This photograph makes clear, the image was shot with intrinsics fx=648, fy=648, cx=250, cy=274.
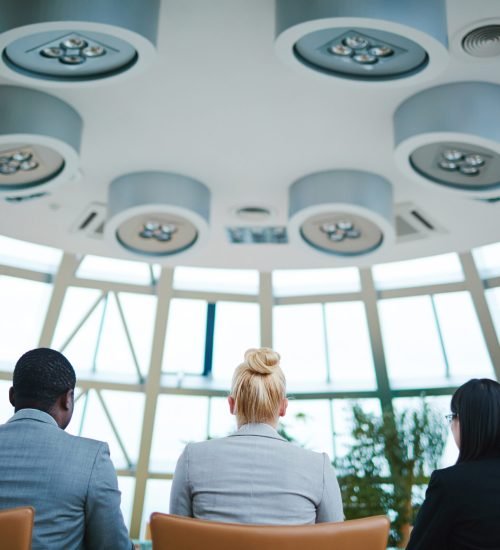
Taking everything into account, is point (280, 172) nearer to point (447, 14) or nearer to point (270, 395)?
point (447, 14)

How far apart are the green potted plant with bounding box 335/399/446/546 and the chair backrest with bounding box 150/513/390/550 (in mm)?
13100

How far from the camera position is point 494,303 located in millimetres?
18109

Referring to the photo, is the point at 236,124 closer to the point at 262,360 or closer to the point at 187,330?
the point at 262,360

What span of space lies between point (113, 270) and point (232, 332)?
4.41 meters

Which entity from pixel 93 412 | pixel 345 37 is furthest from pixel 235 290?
pixel 345 37

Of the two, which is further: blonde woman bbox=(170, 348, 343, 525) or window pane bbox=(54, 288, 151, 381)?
window pane bbox=(54, 288, 151, 381)

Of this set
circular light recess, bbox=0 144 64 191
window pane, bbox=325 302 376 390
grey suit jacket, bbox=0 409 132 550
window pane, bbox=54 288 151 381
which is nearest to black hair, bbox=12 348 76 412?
grey suit jacket, bbox=0 409 132 550

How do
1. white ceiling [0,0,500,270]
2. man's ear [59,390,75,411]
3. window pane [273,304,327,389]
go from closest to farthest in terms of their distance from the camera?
man's ear [59,390,75,411]
white ceiling [0,0,500,270]
window pane [273,304,327,389]

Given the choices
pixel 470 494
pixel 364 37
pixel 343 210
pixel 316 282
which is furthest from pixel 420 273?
pixel 470 494

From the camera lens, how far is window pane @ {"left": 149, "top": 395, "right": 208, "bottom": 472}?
2009cm

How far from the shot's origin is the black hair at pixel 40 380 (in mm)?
3314

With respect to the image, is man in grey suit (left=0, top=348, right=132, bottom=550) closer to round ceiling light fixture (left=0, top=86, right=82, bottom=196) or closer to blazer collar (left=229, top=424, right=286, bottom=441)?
blazer collar (left=229, top=424, right=286, bottom=441)

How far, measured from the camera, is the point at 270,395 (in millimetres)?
3535

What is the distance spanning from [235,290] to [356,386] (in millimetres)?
4705
